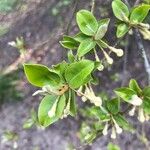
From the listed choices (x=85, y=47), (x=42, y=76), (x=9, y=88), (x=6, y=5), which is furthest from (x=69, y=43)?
(x=9, y=88)

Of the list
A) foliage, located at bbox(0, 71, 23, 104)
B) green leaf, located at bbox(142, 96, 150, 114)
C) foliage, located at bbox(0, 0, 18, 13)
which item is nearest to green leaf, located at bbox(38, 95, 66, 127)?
green leaf, located at bbox(142, 96, 150, 114)

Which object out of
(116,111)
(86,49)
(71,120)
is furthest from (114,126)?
(71,120)

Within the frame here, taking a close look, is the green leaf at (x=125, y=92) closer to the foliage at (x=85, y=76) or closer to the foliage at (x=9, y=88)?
the foliage at (x=85, y=76)

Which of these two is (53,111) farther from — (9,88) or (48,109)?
(9,88)

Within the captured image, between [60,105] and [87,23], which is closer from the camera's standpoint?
[60,105]

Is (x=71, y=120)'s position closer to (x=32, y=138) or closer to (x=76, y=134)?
(x=76, y=134)

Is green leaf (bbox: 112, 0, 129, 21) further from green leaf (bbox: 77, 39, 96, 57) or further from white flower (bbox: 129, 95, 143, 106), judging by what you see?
white flower (bbox: 129, 95, 143, 106)

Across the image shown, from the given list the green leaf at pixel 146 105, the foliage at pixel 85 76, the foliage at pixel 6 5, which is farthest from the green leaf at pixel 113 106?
the foliage at pixel 6 5
